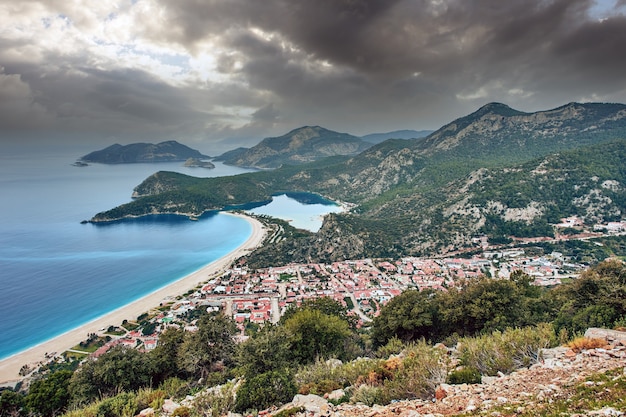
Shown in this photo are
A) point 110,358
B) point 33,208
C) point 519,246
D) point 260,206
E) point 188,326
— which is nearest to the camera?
point 110,358

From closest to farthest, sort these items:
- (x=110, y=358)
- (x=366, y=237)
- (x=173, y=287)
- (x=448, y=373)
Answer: (x=448, y=373) < (x=110, y=358) < (x=173, y=287) < (x=366, y=237)

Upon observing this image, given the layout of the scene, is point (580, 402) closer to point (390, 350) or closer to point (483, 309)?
point (390, 350)

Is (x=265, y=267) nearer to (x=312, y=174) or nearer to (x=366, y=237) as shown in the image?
(x=366, y=237)

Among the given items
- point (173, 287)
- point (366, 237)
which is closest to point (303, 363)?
point (173, 287)

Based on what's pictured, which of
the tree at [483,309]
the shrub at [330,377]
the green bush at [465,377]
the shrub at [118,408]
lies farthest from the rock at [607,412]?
the shrub at [118,408]

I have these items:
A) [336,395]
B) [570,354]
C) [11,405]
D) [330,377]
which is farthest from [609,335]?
[11,405]

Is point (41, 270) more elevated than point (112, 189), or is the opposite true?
point (112, 189)

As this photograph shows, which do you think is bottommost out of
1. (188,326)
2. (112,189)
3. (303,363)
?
(188,326)
